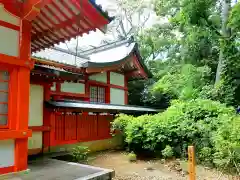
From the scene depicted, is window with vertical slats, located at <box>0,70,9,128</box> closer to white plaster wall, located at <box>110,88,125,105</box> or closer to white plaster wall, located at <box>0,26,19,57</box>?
white plaster wall, located at <box>0,26,19,57</box>

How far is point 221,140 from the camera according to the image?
8.50 m

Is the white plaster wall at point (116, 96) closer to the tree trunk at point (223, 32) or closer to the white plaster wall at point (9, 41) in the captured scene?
the tree trunk at point (223, 32)

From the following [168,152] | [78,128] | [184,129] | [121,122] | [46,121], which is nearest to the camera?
[46,121]

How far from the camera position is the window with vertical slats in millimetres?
6004

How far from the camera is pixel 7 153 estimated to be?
19.7 ft

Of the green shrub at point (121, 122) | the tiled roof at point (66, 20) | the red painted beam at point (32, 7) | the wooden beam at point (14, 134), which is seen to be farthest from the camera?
the green shrub at point (121, 122)

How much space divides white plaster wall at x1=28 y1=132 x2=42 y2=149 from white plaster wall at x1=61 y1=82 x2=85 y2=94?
3.49 m

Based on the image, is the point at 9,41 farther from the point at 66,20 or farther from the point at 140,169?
the point at 140,169

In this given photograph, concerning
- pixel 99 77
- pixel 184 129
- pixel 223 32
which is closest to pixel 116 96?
pixel 99 77

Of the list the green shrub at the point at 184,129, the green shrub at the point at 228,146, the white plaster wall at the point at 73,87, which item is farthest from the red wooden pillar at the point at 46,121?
the green shrub at the point at 228,146

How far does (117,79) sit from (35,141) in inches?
314

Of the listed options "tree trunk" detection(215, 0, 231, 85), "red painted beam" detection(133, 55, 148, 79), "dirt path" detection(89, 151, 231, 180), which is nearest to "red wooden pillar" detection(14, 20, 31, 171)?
"dirt path" detection(89, 151, 231, 180)

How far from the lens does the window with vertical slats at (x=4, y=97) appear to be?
6.00 m

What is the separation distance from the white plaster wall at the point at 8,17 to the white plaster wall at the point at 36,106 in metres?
2.81
